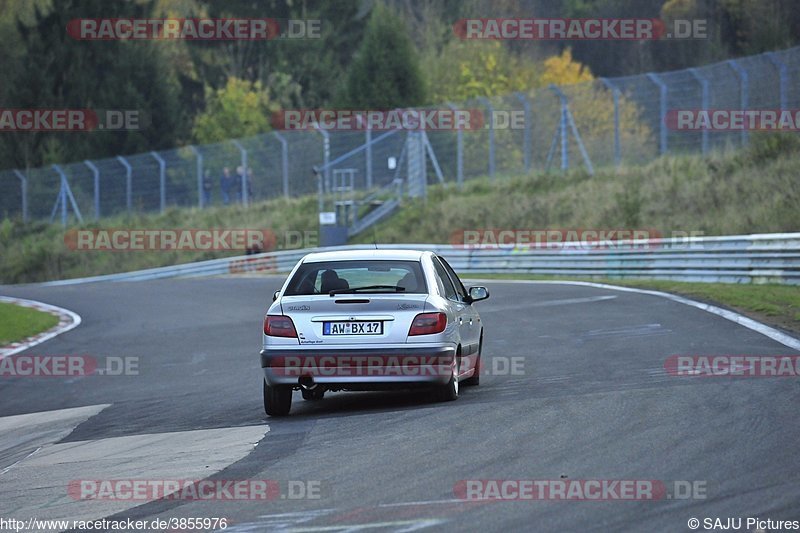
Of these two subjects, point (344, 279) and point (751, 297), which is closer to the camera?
point (344, 279)

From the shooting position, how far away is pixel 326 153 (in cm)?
4428

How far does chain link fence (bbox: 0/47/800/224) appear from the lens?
35.6 metres

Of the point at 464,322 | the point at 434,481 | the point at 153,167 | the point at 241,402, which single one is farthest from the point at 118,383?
the point at 153,167

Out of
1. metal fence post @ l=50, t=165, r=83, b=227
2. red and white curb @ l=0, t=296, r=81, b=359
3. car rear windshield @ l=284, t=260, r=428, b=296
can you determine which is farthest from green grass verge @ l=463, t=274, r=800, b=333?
metal fence post @ l=50, t=165, r=83, b=227

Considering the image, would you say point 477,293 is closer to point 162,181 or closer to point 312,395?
point 312,395

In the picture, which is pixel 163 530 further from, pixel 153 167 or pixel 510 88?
pixel 510 88

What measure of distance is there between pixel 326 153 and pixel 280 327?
34076 millimetres

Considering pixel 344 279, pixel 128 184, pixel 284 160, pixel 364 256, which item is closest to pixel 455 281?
pixel 364 256

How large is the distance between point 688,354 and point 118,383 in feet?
20.4

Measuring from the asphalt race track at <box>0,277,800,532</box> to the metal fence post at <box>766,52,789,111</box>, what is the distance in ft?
60.4

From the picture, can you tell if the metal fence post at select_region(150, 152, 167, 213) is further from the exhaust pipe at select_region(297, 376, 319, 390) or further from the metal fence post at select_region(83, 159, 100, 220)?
the exhaust pipe at select_region(297, 376, 319, 390)

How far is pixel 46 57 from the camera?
74000 millimetres

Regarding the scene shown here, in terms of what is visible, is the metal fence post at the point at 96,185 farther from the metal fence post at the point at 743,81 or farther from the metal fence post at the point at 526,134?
the metal fence post at the point at 743,81

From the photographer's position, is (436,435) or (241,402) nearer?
(436,435)
